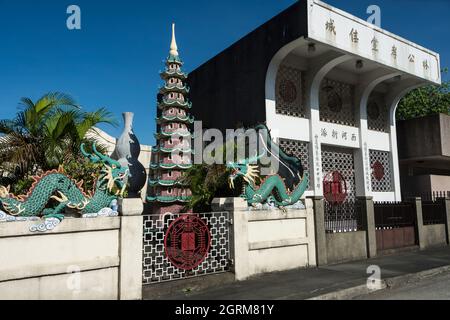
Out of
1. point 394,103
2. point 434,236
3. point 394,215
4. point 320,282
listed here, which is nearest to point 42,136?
point 320,282

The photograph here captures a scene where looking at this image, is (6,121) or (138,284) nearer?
(138,284)

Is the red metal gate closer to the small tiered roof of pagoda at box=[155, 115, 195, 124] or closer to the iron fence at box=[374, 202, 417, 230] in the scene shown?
the iron fence at box=[374, 202, 417, 230]

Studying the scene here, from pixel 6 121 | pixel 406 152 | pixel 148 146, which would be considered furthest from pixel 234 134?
pixel 406 152

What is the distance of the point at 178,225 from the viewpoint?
716 centimetres

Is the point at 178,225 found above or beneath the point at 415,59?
beneath

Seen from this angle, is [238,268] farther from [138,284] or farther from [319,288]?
[138,284]

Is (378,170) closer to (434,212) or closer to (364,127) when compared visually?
(364,127)

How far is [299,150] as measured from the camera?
13688 millimetres

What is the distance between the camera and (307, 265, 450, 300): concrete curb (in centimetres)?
683

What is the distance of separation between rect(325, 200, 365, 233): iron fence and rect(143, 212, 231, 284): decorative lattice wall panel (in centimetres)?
351

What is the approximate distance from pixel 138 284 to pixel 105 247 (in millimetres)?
899

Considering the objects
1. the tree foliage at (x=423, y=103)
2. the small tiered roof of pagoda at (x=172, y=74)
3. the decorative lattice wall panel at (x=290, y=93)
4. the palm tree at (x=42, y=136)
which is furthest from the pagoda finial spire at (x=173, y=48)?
the tree foliage at (x=423, y=103)

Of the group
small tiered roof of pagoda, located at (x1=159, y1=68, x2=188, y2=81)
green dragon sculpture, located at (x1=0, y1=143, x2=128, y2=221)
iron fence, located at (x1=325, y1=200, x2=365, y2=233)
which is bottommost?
iron fence, located at (x1=325, y1=200, x2=365, y2=233)

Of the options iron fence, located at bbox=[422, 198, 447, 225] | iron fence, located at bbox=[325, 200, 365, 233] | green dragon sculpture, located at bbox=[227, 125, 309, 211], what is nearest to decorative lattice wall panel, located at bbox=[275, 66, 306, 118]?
iron fence, located at bbox=[325, 200, 365, 233]
